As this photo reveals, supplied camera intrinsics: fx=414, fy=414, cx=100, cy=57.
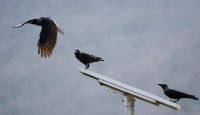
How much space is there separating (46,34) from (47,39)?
0.71 feet

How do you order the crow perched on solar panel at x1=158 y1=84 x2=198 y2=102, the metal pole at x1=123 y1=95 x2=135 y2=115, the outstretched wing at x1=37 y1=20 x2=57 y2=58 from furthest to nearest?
1. the outstretched wing at x1=37 y1=20 x2=57 y2=58
2. the crow perched on solar panel at x1=158 y1=84 x2=198 y2=102
3. the metal pole at x1=123 y1=95 x2=135 y2=115

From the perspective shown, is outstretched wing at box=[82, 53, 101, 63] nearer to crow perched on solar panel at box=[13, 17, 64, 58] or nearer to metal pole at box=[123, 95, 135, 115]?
crow perched on solar panel at box=[13, 17, 64, 58]

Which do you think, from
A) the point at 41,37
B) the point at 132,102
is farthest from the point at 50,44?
the point at 132,102

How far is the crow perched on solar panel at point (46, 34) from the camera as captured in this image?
12.0m

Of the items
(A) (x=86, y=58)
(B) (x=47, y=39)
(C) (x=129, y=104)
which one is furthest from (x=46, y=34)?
(C) (x=129, y=104)

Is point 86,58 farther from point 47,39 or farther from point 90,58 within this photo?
point 47,39

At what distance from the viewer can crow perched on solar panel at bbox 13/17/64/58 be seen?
39.4ft

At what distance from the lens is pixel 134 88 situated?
9.49m

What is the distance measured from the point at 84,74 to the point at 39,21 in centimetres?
382

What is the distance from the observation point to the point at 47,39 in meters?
12.5

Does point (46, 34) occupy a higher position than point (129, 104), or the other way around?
point (46, 34)

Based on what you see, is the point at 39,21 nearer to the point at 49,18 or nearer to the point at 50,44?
the point at 49,18

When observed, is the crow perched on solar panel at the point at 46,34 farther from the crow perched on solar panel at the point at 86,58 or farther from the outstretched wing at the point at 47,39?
the crow perched on solar panel at the point at 86,58

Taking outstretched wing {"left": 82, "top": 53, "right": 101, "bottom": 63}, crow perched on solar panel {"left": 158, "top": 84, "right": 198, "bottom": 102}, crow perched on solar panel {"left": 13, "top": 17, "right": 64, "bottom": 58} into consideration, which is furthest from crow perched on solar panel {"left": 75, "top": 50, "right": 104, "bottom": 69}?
crow perched on solar panel {"left": 158, "top": 84, "right": 198, "bottom": 102}
